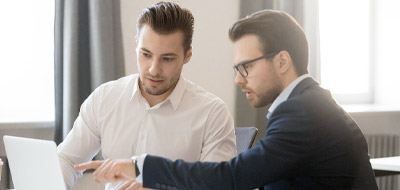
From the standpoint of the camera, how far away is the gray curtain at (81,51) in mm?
3520

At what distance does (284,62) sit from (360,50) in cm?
404

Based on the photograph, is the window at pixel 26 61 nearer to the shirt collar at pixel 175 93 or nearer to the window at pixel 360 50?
the shirt collar at pixel 175 93

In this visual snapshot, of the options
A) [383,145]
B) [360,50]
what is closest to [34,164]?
[383,145]

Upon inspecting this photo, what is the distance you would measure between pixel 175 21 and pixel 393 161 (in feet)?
5.18

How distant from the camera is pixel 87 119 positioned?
7.98 ft

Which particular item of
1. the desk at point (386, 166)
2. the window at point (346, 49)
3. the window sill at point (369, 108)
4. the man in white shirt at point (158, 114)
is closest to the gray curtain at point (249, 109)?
the window sill at point (369, 108)

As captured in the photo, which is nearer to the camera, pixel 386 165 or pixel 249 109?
pixel 386 165

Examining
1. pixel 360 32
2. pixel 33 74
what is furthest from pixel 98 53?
pixel 360 32

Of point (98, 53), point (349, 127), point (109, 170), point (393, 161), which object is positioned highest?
point (98, 53)

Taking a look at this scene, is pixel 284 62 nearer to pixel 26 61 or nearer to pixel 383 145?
pixel 26 61

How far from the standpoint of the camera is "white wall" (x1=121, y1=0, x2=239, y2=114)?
4344 mm

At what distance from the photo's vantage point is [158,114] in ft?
7.80

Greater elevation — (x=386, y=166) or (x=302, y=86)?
(x=302, y=86)

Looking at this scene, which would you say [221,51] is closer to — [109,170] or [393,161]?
[393,161]
